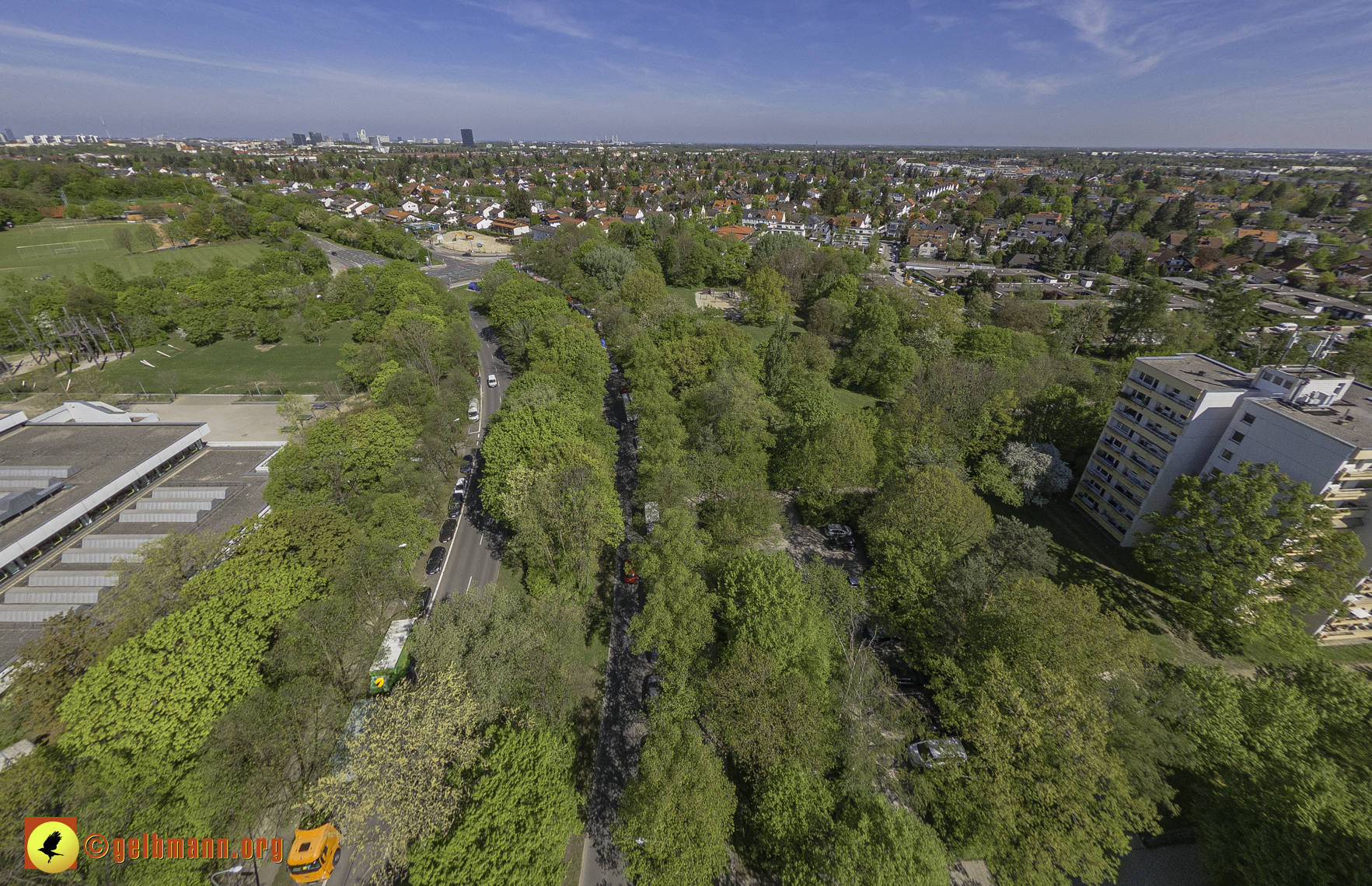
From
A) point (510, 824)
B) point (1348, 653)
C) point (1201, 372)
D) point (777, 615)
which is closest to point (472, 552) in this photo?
point (510, 824)

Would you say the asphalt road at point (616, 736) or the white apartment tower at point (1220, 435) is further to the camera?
the white apartment tower at point (1220, 435)

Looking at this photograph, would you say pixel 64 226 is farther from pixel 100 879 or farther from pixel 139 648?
pixel 100 879

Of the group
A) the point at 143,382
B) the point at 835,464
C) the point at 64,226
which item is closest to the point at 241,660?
the point at 835,464

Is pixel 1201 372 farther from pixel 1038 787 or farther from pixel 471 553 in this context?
pixel 471 553

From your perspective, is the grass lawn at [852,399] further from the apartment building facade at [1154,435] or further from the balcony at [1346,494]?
the balcony at [1346,494]

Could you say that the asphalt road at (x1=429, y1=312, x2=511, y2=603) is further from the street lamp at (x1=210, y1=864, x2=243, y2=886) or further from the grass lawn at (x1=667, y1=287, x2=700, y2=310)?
the grass lawn at (x1=667, y1=287, x2=700, y2=310)

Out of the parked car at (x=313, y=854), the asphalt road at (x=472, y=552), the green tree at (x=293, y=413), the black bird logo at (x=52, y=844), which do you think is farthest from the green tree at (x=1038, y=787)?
the green tree at (x=293, y=413)
